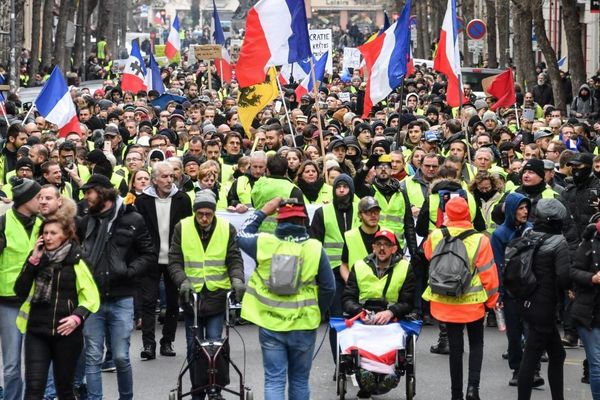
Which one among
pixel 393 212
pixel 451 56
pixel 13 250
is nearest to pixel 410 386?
pixel 393 212

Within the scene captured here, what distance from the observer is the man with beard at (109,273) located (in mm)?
10398

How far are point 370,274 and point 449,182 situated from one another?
2.26 meters

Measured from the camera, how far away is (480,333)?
11.0 meters

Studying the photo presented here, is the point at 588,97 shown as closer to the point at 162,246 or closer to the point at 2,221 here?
the point at 162,246

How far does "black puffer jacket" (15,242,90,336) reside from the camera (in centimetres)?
921

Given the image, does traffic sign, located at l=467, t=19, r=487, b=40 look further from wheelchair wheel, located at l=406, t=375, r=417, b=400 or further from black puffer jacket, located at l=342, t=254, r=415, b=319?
wheelchair wheel, located at l=406, t=375, r=417, b=400

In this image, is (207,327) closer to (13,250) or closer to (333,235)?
(13,250)

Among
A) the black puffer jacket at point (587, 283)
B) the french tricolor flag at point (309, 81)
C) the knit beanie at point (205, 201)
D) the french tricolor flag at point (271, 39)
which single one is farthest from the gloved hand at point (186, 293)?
the french tricolor flag at point (309, 81)

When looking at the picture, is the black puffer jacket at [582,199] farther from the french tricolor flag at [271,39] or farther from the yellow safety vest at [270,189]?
the french tricolor flag at [271,39]

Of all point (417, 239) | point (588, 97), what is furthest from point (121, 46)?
point (417, 239)

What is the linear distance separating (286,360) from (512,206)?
2.93m

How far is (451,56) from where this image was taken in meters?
19.2

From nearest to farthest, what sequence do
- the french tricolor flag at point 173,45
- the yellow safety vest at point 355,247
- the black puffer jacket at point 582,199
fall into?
the yellow safety vest at point 355,247
the black puffer jacket at point 582,199
the french tricolor flag at point 173,45

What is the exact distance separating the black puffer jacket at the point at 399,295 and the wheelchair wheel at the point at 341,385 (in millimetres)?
466
